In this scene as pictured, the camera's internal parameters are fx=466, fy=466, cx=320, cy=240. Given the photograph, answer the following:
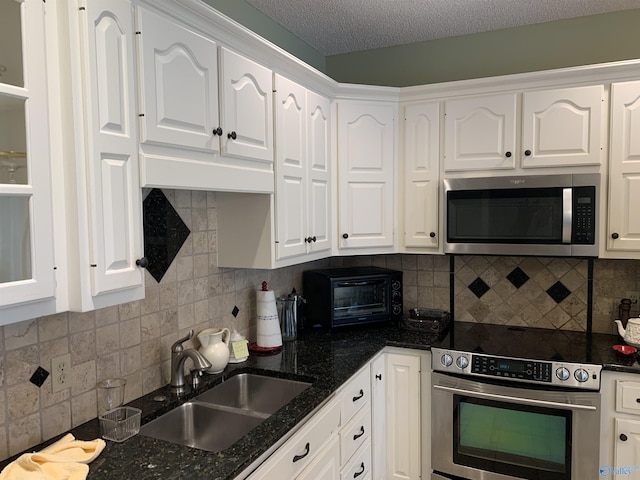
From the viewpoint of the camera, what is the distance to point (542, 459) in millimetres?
2299

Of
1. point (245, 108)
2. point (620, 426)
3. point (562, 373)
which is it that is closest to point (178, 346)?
point (245, 108)

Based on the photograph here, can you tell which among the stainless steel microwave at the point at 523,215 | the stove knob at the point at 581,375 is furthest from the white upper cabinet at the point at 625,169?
the stove knob at the point at 581,375

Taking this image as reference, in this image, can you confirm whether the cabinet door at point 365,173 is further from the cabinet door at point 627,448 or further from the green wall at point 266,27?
the cabinet door at point 627,448

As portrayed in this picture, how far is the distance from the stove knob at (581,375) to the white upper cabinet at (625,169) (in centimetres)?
68

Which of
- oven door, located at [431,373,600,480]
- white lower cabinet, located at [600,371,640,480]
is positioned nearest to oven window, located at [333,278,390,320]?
oven door, located at [431,373,600,480]

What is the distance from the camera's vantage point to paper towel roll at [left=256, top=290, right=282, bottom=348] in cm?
245

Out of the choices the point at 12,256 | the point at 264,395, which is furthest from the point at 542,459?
the point at 12,256

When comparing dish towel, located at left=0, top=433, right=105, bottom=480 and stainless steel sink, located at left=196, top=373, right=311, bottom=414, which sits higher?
dish towel, located at left=0, top=433, right=105, bottom=480

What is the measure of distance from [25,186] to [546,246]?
235cm

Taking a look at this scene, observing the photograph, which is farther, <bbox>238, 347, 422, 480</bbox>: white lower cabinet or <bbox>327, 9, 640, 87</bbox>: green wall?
<bbox>327, 9, 640, 87</bbox>: green wall

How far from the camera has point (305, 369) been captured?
2195 mm

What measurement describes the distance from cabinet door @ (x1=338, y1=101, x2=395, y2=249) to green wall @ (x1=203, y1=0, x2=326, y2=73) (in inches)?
Result: 22.3

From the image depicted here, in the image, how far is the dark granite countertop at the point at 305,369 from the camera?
1363 mm

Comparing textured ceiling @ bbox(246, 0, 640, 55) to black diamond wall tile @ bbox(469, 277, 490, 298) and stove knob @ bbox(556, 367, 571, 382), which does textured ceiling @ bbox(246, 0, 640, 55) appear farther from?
stove knob @ bbox(556, 367, 571, 382)
